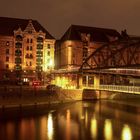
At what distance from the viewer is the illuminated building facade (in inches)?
3959

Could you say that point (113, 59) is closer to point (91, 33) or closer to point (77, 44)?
point (77, 44)

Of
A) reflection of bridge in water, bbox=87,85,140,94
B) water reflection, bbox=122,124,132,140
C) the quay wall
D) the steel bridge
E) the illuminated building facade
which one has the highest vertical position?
the illuminated building facade

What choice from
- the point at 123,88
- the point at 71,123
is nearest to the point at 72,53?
the point at 123,88

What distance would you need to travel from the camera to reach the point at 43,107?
62.3 metres

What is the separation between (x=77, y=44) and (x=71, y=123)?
2202 inches

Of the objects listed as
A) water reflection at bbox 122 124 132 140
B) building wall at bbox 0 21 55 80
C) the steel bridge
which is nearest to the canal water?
water reflection at bbox 122 124 132 140

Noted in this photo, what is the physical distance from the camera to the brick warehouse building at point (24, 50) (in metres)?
90.2

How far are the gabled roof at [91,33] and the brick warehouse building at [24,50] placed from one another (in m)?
7.71

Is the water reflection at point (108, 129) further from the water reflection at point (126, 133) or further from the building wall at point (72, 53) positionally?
the building wall at point (72, 53)

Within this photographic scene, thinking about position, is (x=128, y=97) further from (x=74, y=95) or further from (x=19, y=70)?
(x=19, y=70)

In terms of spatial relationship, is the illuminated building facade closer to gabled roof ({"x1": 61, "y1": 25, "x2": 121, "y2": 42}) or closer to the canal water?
gabled roof ({"x1": 61, "y1": 25, "x2": 121, "y2": 42})

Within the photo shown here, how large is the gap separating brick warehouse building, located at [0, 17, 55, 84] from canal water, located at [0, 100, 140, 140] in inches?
1155

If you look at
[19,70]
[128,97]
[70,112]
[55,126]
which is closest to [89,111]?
[70,112]

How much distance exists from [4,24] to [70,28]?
23329 millimetres
